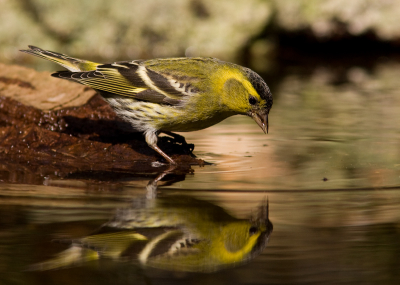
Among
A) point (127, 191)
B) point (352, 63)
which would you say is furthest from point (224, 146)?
point (352, 63)

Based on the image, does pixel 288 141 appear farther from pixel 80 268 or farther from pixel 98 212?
pixel 80 268

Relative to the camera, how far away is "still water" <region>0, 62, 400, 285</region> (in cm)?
192

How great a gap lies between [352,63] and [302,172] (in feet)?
20.7

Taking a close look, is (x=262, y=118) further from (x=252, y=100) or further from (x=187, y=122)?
(x=187, y=122)

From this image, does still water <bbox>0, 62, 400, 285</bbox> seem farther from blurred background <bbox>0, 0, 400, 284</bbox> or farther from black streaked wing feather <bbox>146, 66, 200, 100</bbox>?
black streaked wing feather <bbox>146, 66, 200, 100</bbox>

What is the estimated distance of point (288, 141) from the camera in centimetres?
434

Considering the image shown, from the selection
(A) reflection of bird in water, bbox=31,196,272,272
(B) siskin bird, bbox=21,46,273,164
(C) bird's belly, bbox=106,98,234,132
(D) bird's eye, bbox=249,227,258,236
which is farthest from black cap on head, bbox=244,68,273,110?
(D) bird's eye, bbox=249,227,258,236

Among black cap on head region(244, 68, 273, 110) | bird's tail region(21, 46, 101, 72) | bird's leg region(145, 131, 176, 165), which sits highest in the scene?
bird's tail region(21, 46, 101, 72)

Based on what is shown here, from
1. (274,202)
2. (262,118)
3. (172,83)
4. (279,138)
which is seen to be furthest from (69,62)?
(274,202)

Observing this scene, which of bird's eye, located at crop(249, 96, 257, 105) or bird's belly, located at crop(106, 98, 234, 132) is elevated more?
bird's eye, located at crop(249, 96, 257, 105)

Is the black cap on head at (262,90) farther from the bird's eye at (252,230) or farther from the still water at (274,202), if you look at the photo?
the bird's eye at (252,230)

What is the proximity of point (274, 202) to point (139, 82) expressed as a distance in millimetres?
1936

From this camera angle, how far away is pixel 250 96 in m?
4.13

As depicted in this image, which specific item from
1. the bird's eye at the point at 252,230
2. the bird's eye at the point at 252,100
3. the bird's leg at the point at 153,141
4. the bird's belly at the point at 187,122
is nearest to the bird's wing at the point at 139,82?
the bird's belly at the point at 187,122
